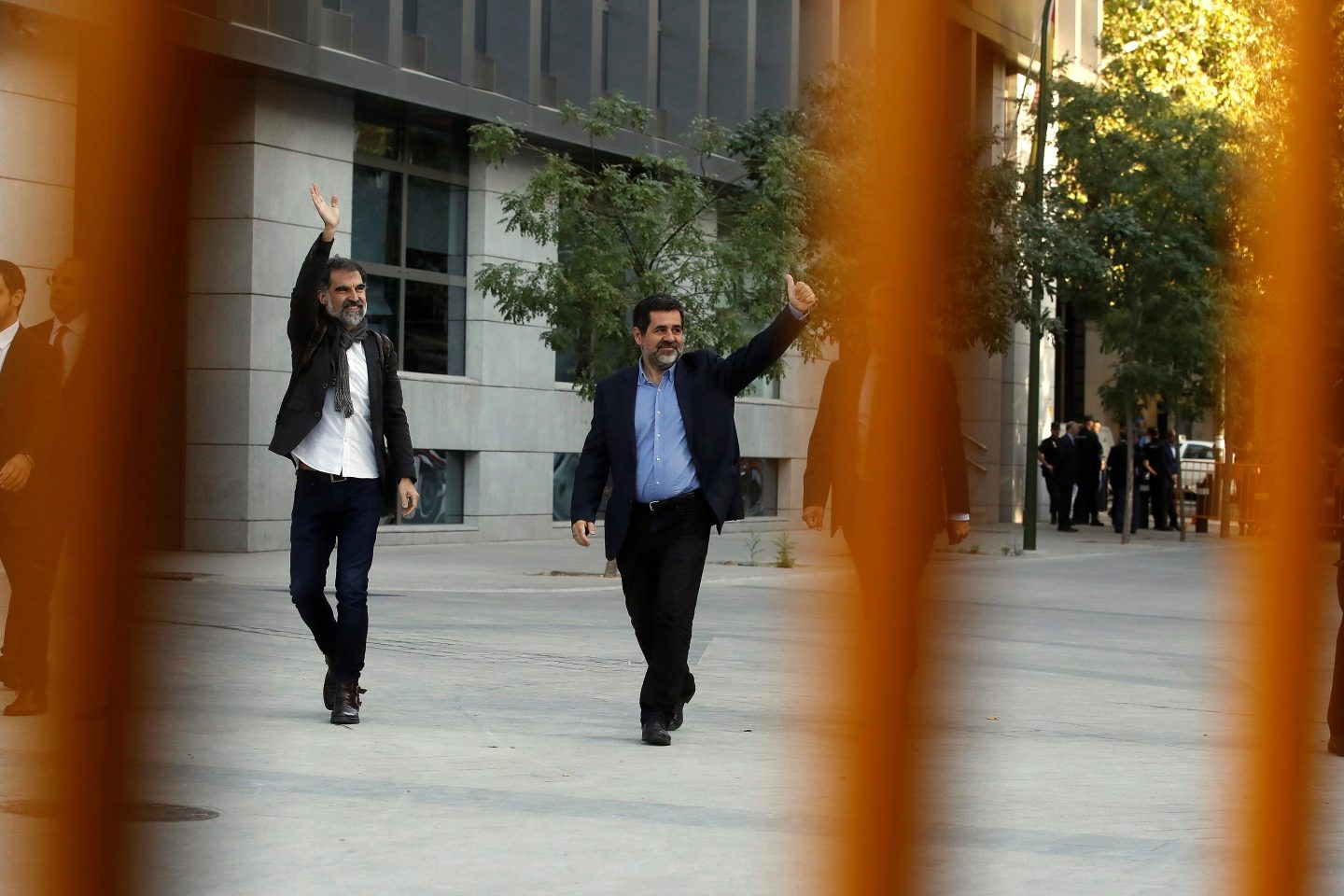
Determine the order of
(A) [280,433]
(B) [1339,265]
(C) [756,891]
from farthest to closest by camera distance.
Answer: (A) [280,433], (C) [756,891], (B) [1339,265]

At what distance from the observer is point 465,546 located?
2089cm

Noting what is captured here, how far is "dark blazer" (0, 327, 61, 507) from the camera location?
1073mm

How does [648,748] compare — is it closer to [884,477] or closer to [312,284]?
[312,284]

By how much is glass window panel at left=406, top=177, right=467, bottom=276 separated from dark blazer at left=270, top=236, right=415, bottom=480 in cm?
1349

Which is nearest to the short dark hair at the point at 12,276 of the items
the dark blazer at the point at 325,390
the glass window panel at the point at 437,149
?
the dark blazer at the point at 325,390

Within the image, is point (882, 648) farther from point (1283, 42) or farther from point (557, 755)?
point (557, 755)

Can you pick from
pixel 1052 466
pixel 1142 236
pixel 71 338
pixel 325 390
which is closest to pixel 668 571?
pixel 325 390

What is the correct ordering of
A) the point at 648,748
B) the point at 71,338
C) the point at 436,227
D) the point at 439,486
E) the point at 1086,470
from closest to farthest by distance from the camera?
the point at 71,338 < the point at 648,748 < the point at 436,227 < the point at 439,486 < the point at 1086,470

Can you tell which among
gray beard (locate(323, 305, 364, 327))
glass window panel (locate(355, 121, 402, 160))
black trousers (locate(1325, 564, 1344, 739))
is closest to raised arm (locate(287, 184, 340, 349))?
gray beard (locate(323, 305, 364, 327))

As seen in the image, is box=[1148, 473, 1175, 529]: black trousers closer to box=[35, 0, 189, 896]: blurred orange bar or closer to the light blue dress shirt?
the light blue dress shirt

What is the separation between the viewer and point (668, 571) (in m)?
7.09

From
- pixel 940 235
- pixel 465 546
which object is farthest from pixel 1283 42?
pixel 465 546

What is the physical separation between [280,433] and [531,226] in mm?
9498

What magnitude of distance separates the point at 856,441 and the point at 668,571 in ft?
20.2
